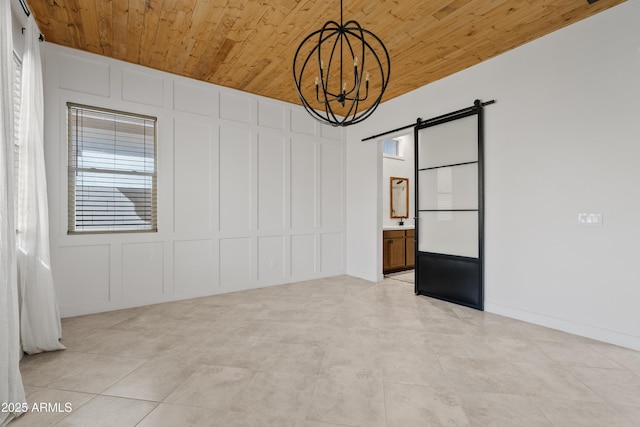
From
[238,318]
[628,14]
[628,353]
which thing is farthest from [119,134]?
[628,353]

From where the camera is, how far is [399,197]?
6.68 meters

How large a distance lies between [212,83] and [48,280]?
313 cm

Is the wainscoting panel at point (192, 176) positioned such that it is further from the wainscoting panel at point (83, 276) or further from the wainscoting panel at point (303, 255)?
the wainscoting panel at point (303, 255)

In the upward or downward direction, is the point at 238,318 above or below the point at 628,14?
below

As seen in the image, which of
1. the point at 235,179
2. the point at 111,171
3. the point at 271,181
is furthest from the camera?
the point at 271,181

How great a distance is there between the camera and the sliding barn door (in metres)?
3.79

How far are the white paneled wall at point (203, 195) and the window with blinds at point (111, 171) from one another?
10 centimetres

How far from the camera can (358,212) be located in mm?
5566

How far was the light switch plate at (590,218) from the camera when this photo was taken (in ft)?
9.23

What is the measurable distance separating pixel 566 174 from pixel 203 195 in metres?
4.35

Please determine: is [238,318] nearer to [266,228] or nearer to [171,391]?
[171,391]

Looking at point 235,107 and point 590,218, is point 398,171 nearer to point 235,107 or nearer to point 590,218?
point 235,107

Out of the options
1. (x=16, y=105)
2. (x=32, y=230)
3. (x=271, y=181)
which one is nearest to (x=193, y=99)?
(x=271, y=181)

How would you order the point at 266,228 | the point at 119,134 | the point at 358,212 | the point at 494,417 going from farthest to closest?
the point at 358,212 < the point at 266,228 < the point at 119,134 < the point at 494,417
